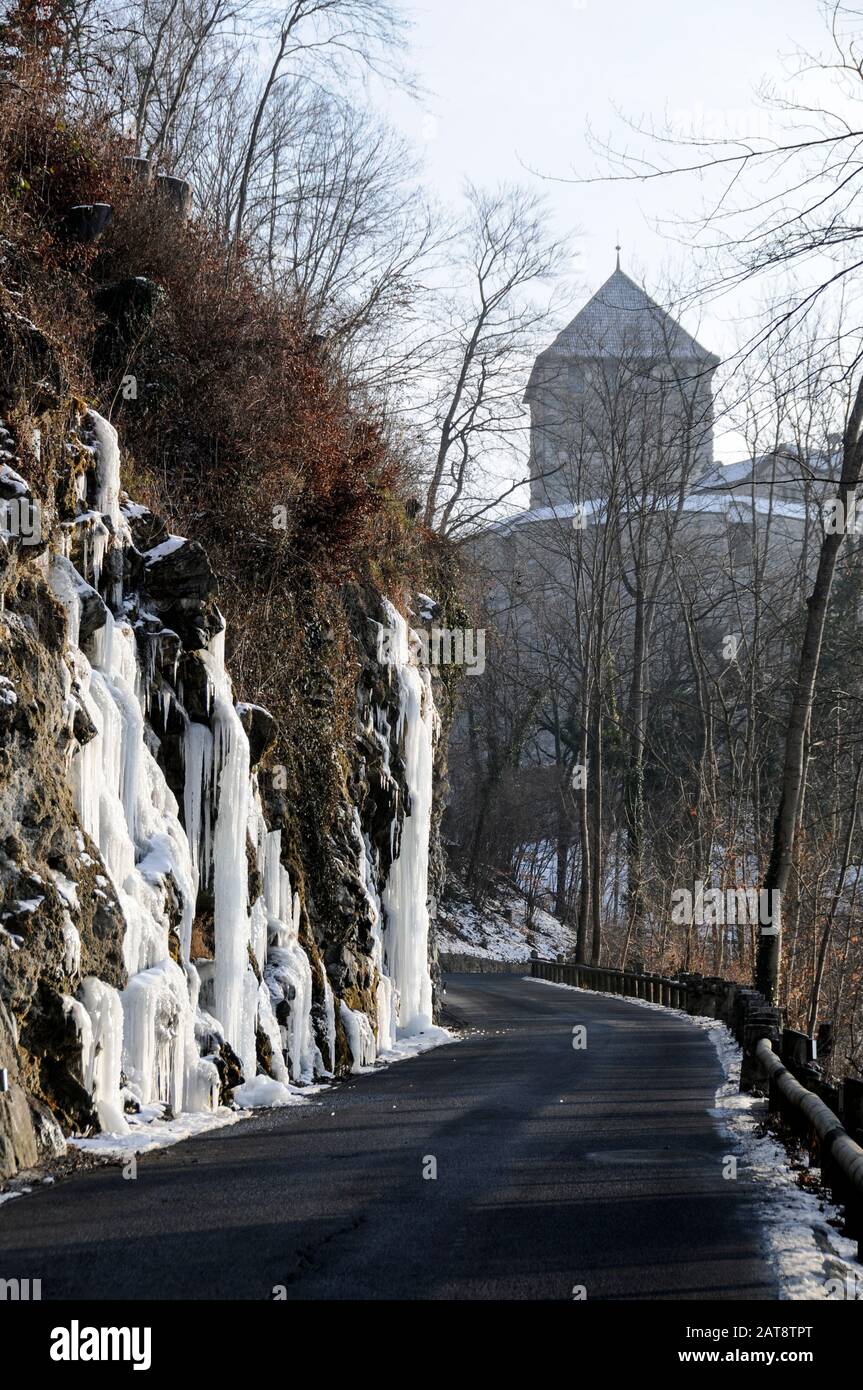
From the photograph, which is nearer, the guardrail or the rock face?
the guardrail

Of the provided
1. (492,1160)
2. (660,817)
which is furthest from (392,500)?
(660,817)

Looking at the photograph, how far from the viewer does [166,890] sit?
35.7 feet

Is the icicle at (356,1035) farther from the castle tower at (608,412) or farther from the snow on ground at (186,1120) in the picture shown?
the castle tower at (608,412)

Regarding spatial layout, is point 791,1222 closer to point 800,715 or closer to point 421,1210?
point 421,1210

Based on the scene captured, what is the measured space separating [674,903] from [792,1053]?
22487mm

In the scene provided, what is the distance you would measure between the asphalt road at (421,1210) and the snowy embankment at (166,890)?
697mm

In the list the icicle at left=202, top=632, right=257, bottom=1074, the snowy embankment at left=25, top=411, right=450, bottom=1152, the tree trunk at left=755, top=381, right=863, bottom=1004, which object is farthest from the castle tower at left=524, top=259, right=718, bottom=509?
the icicle at left=202, top=632, right=257, bottom=1074

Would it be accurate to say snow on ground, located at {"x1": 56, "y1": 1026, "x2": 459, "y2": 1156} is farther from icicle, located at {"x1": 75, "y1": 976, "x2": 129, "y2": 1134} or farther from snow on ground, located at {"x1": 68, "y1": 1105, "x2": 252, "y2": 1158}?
icicle, located at {"x1": 75, "y1": 976, "x2": 129, "y2": 1134}

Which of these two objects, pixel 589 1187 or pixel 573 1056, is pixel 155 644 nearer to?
pixel 589 1187

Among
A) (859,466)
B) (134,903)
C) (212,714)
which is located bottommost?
(134,903)

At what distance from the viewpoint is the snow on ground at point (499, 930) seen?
4762 cm

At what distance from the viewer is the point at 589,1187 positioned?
7723 millimetres

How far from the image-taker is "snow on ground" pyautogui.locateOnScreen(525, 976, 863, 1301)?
583 cm

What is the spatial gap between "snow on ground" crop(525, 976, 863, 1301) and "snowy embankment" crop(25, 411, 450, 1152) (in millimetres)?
3813
